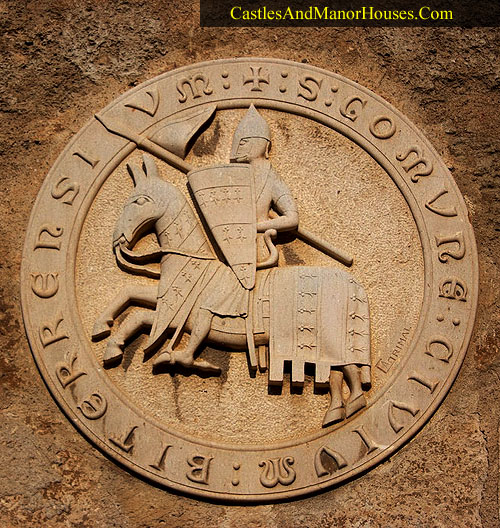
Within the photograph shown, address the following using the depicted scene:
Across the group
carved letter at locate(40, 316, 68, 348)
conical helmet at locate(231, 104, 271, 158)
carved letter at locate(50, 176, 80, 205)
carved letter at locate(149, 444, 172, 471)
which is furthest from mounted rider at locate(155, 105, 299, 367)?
carved letter at locate(50, 176, 80, 205)

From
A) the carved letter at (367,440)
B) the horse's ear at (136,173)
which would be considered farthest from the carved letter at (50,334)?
the carved letter at (367,440)

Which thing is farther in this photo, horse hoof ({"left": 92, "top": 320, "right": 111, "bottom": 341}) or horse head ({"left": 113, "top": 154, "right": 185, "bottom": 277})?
horse head ({"left": 113, "top": 154, "right": 185, "bottom": 277})

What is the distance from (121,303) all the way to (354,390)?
145 cm

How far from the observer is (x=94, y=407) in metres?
6.00

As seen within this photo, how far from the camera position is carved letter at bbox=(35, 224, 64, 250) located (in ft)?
20.7

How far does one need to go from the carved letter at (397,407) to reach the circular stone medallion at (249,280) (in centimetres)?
1

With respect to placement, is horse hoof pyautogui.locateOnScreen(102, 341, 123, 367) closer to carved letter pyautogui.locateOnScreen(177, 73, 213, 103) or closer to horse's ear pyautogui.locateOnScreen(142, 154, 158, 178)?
horse's ear pyautogui.locateOnScreen(142, 154, 158, 178)

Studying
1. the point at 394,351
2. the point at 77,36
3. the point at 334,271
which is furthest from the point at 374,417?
the point at 77,36

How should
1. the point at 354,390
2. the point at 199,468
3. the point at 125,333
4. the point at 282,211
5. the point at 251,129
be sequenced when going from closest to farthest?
the point at 199,468 → the point at 354,390 → the point at 125,333 → the point at 282,211 → the point at 251,129

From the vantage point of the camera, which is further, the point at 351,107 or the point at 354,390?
the point at 351,107

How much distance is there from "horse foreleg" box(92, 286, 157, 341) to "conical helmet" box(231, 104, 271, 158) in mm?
1027

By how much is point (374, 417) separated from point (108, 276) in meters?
1.78

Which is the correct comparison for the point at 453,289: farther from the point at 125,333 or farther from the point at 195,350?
the point at 125,333

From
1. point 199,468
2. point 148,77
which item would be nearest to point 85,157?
point 148,77
